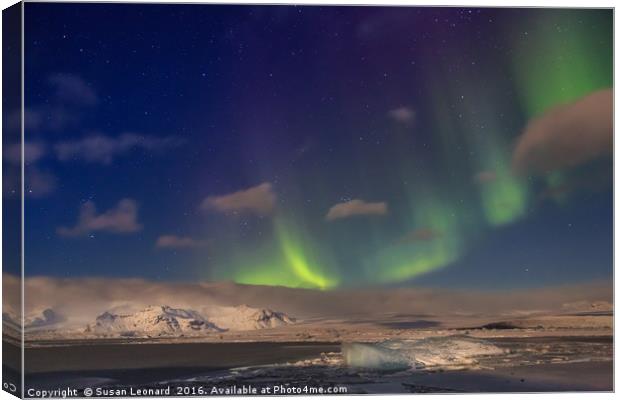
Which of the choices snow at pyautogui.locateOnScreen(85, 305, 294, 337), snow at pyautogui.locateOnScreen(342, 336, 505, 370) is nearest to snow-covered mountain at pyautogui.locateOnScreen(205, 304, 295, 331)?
snow at pyautogui.locateOnScreen(85, 305, 294, 337)

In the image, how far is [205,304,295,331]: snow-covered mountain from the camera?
909 centimetres

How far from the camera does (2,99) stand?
8.55 meters

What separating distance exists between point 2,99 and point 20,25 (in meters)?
0.59

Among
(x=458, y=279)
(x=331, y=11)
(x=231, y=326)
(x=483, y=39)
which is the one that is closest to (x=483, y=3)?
(x=483, y=39)

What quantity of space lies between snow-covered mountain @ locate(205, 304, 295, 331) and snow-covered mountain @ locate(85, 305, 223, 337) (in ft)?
0.26

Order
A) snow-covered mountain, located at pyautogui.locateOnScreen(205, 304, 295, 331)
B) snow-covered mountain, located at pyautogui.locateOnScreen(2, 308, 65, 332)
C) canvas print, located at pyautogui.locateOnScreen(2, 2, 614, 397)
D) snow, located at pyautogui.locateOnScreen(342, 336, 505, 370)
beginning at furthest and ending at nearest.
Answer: snow-covered mountain, located at pyautogui.locateOnScreen(205, 304, 295, 331) < snow, located at pyautogui.locateOnScreen(342, 336, 505, 370) < canvas print, located at pyautogui.locateOnScreen(2, 2, 614, 397) < snow-covered mountain, located at pyautogui.locateOnScreen(2, 308, 65, 332)

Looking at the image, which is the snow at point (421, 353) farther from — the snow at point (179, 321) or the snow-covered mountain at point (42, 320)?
the snow-covered mountain at point (42, 320)

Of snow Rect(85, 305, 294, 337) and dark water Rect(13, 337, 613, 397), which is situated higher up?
snow Rect(85, 305, 294, 337)

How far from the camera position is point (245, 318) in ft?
29.9

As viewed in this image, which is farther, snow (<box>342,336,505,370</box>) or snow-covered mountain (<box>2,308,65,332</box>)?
snow (<box>342,336,505,370</box>)

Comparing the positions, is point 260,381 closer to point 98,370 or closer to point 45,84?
point 98,370

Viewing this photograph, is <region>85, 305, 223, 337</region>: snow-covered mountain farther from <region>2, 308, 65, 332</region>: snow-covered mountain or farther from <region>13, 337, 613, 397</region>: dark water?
<region>2, 308, 65, 332</region>: snow-covered mountain

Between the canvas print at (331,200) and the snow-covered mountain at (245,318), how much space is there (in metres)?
0.01

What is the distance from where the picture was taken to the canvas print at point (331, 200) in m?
8.88
